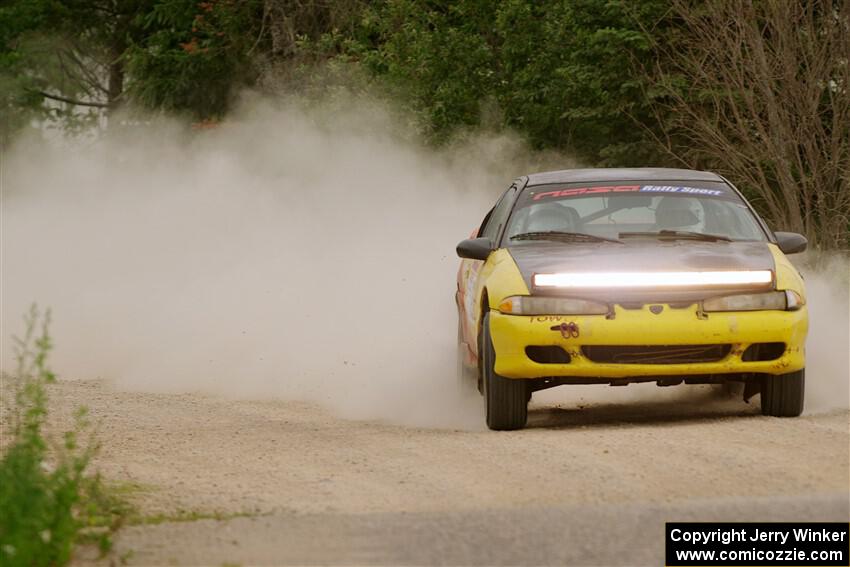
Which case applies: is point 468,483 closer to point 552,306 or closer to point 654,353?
point 552,306

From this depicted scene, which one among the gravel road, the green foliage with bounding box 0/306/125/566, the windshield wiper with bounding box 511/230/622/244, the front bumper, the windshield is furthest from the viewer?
the windshield

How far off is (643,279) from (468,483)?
207cm

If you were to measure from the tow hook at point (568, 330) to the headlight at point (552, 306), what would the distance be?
0.08m

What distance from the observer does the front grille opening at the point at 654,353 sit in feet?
30.5

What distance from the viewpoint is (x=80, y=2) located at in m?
43.0

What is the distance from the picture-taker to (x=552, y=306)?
927 centimetres

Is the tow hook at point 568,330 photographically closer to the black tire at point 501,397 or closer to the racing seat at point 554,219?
the black tire at point 501,397

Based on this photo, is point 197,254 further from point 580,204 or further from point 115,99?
point 115,99

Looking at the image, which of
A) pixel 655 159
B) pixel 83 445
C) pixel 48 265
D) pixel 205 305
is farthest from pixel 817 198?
pixel 83 445

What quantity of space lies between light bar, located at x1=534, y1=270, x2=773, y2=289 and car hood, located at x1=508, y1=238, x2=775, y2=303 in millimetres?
32

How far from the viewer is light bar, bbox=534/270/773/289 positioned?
30.3ft

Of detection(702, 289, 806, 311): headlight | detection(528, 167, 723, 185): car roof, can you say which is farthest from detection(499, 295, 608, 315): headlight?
detection(528, 167, 723, 185): car roof

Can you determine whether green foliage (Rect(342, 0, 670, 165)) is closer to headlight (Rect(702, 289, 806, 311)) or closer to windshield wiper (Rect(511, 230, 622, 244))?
windshield wiper (Rect(511, 230, 622, 244))

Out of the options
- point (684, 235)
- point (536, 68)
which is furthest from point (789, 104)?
point (684, 235)
